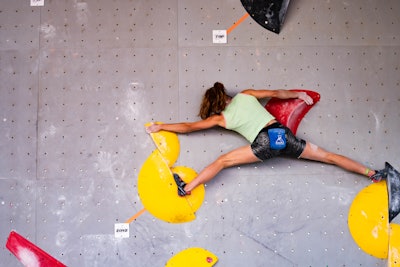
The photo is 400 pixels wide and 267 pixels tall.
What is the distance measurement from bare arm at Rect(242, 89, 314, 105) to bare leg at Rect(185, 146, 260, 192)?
14.7 inches

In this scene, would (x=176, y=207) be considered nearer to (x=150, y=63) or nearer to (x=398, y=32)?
(x=150, y=63)

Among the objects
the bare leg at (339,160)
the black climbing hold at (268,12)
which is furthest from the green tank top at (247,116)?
the black climbing hold at (268,12)

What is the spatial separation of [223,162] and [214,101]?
1.34 feet

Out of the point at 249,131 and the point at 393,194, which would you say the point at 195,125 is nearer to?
the point at 249,131

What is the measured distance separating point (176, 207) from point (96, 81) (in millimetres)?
1040

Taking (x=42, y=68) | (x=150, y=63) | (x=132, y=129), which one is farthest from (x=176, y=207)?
(x=42, y=68)

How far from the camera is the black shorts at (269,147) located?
2801 millimetres


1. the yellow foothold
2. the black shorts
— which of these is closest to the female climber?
the black shorts

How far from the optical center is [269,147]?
280 centimetres

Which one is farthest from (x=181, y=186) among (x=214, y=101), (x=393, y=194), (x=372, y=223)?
(x=393, y=194)

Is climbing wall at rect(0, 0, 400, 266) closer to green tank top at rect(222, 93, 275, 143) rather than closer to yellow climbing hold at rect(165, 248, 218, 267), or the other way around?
yellow climbing hold at rect(165, 248, 218, 267)

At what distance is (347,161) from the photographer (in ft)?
9.64

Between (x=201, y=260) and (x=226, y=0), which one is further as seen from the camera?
(x=226, y=0)

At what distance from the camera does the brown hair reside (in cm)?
288
